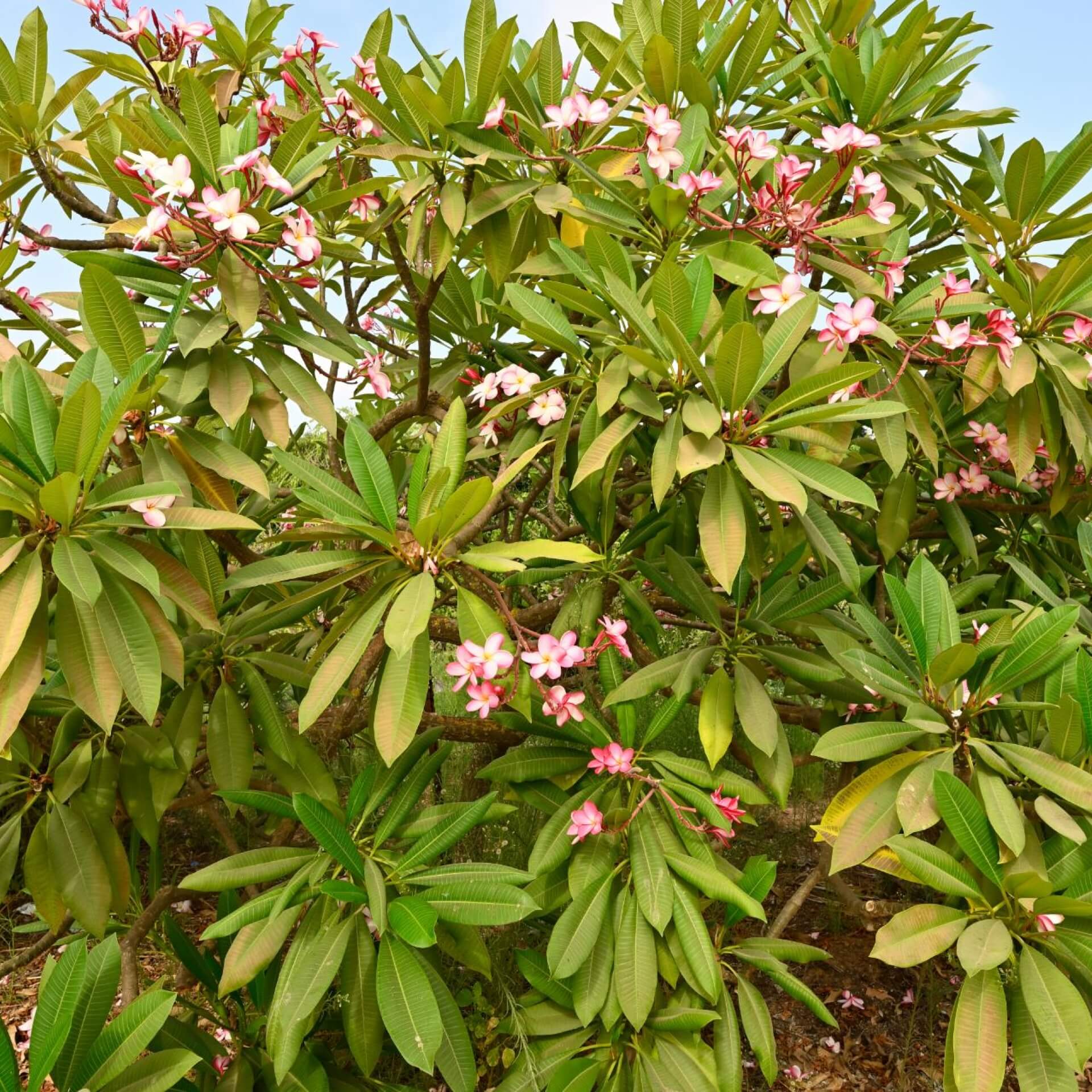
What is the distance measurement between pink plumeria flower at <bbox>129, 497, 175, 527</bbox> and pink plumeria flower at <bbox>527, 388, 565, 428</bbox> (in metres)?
0.63

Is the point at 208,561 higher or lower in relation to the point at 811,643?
higher

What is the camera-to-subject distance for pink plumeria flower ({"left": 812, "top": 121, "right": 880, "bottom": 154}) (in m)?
1.50

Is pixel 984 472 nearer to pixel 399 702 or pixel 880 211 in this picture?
pixel 880 211

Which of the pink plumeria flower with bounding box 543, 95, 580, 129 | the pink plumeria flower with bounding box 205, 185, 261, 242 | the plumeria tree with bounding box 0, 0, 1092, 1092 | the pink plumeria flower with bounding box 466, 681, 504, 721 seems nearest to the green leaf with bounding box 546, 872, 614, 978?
the plumeria tree with bounding box 0, 0, 1092, 1092

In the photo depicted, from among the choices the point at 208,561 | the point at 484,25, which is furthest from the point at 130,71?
the point at 208,561

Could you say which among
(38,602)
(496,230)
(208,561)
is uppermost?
(496,230)

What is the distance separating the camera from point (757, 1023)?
62.9 inches

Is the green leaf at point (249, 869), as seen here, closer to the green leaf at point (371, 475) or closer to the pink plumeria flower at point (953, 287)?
the green leaf at point (371, 475)

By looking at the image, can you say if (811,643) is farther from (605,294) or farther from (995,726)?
(605,294)

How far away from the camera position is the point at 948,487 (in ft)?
6.10

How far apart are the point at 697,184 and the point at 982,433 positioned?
79 cm

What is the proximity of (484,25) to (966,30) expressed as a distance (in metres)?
1.28

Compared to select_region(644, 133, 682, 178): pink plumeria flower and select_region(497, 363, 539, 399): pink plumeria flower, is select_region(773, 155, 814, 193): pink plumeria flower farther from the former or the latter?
select_region(497, 363, 539, 399): pink plumeria flower

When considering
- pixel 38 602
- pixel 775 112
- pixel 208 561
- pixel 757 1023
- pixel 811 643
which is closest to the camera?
pixel 38 602
